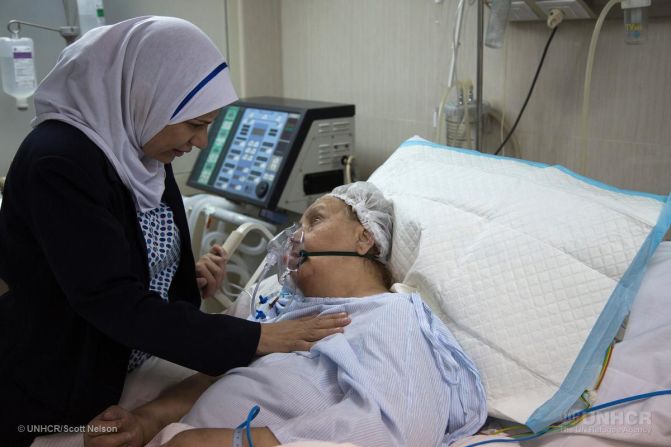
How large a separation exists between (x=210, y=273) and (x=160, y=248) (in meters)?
0.30

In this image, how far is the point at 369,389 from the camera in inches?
54.6

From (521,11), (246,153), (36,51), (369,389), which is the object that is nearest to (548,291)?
(369,389)

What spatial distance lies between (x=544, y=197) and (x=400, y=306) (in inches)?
19.4

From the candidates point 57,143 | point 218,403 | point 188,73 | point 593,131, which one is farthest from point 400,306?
point 593,131

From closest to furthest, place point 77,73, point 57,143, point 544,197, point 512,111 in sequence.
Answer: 1. point 57,143
2. point 77,73
3. point 544,197
4. point 512,111

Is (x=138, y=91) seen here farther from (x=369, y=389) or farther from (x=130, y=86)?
(x=369, y=389)

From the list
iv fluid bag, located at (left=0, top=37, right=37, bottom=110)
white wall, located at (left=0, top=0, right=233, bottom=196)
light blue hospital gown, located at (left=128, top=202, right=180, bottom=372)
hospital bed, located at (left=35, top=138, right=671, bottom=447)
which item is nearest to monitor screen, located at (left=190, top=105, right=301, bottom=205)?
white wall, located at (left=0, top=0, right=233, bottom=196)

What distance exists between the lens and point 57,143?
1294 millimetres

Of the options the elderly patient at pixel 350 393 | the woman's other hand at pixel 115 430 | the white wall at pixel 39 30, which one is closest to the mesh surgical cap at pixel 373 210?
the elderly patient at pixel 350 393

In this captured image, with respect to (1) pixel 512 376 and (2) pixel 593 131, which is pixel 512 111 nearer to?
(2) pixel 593 131

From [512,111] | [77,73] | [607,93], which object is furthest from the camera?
[512,111]

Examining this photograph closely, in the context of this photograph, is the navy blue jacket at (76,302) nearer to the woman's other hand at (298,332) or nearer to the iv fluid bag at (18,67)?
the woman's other hand at (298,332)

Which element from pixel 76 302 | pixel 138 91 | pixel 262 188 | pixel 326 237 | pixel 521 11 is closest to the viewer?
pixel 76 302

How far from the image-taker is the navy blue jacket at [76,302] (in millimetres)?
1272
